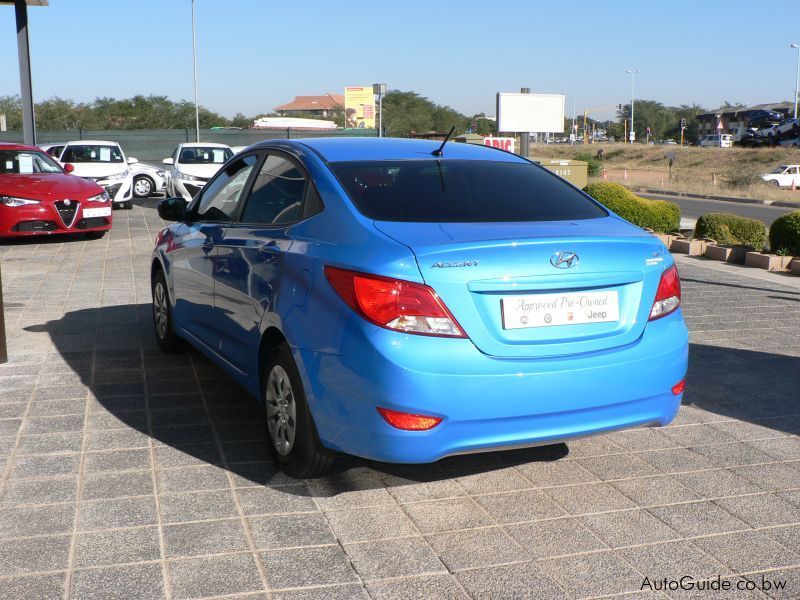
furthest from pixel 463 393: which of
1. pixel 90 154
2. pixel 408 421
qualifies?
pixel 90 154

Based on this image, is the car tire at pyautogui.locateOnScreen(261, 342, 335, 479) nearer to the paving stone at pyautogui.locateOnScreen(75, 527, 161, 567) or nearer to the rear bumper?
the rear bumper

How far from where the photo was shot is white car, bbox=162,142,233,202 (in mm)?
19547

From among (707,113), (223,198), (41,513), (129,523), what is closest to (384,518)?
(129,523)

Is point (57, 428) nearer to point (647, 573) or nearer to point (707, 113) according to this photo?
point (647, 573)

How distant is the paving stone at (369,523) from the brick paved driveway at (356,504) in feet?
0.04

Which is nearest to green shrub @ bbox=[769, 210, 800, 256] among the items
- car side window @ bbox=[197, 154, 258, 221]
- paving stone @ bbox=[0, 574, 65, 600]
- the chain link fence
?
car side window @ bbox=[197, 154, 258, 221]

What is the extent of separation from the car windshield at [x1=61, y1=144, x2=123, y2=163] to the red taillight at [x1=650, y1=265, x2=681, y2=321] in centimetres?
1781

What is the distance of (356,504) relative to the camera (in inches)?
155

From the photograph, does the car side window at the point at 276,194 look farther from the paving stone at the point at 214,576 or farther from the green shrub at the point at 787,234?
the green shrub at the point at 787,234

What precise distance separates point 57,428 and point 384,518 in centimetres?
214

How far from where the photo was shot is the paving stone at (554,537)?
11.5 feet

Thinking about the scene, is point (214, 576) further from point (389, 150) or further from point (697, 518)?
point (389, 150)

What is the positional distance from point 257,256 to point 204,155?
1762cm

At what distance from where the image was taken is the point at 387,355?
3.46m
